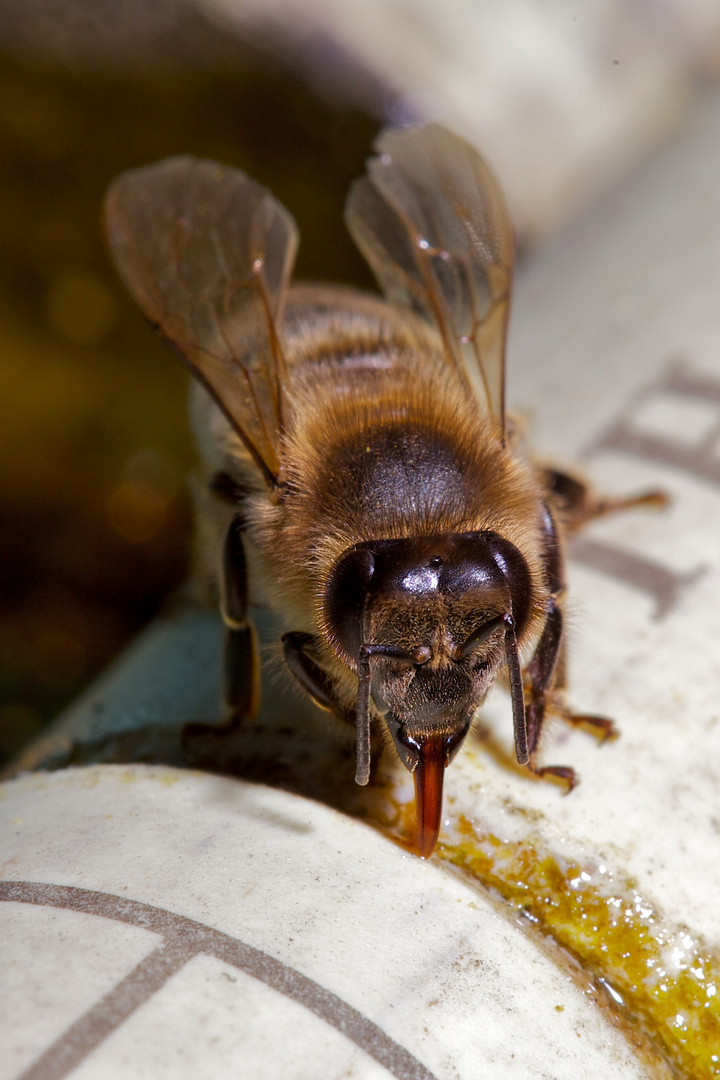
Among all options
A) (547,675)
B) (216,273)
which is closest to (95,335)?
(216,273)

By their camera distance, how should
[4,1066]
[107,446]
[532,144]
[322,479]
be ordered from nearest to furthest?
[4,1066] < [322,479] < [532,144] < [107,446]

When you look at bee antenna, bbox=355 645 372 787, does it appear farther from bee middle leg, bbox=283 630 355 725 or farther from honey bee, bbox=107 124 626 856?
bee middle leg, bbox=283 630 355 725

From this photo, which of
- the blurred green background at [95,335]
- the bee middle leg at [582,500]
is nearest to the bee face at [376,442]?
the bee middle leg at [582,500]

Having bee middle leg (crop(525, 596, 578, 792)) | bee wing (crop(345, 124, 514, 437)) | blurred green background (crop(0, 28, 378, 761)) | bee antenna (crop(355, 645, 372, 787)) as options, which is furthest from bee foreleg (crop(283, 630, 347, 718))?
blurred green background (crop(0, 28, 378, 761))

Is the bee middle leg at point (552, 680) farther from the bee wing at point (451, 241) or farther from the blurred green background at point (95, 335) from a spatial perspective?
the blurred green background at point (95, 335)

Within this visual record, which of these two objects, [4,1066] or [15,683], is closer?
[4,1066]

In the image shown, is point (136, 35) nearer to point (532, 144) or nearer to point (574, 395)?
point (532, 144)

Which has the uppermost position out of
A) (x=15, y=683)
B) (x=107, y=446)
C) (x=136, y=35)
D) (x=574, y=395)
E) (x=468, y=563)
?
(x=136, y=35)

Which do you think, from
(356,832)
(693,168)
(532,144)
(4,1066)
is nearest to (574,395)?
(693,168)

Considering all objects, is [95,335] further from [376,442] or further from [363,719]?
[363,719]
